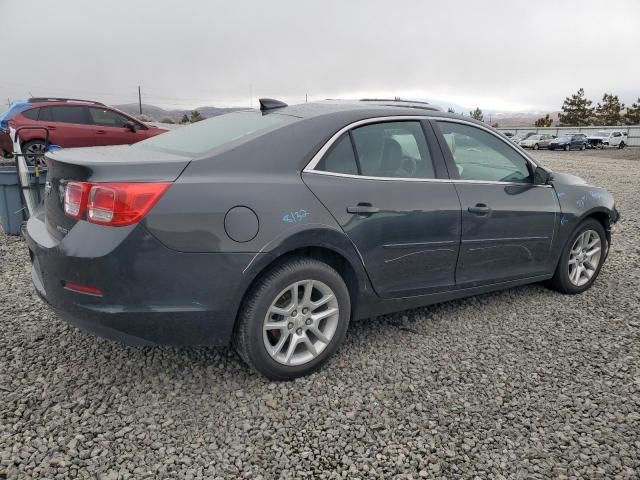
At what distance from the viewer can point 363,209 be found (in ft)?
9.70

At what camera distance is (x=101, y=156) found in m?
2.74

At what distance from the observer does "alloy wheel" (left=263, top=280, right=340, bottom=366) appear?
110 inches

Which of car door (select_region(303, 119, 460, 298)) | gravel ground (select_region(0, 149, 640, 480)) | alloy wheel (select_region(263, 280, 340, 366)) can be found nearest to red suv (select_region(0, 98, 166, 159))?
gravel ground (select_region(0, 149, 640, 480))

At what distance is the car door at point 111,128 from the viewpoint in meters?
12.0

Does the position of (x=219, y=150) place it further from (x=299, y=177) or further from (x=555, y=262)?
(x=555, y=262)

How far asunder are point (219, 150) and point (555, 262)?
3001mm

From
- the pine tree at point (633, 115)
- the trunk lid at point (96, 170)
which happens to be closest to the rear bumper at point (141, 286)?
the trunk lid at point (96, 170)

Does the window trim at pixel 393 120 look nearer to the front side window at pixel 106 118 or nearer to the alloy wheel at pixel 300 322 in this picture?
the alloy wheel at pixel 300 322

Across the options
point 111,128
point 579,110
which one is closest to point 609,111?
point 579,110

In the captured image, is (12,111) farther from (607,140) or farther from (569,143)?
(607,140)

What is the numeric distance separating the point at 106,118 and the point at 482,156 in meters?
10.8

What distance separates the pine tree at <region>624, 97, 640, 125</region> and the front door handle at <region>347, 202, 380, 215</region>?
256ft

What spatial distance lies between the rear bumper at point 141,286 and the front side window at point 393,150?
1.05 m

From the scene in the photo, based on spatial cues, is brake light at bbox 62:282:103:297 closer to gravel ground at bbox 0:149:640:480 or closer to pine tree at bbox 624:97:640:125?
gravel ground at bbox 0:149:640:480
